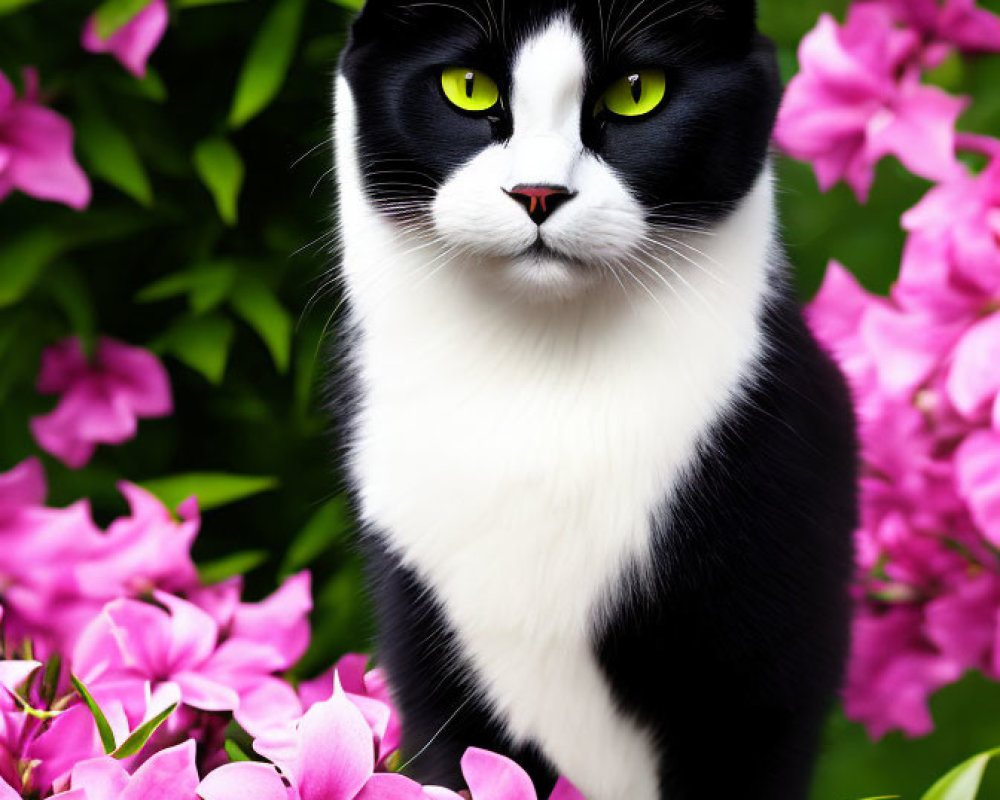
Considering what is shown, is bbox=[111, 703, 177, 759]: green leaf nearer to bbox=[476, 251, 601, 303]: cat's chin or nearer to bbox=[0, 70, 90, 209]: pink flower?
bbox=[476, 251, 601, 303]: cat's chin

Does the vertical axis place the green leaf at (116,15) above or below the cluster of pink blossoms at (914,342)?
above

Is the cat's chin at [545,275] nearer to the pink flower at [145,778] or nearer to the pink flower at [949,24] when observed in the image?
the pink flower at [145,778]

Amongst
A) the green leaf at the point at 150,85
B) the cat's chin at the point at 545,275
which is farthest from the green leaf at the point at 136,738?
the green leaf at the point at 150,85

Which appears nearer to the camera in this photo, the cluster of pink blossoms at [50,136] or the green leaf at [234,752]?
the green leaf at [234,752]

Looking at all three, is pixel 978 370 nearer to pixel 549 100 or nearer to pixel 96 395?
pixel 549 100

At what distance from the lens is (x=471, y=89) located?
710 millimetres

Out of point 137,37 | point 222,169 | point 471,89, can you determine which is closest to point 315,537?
point 222,169

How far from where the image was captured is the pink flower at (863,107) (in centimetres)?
96

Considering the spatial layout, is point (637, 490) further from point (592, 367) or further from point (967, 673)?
point (967, 673)

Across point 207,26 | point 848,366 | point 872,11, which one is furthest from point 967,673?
point 207,26

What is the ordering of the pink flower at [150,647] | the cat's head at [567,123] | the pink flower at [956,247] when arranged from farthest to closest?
the pink flower at [956,247] < the pink flower at [150,647] < the cat's head at [567,123]

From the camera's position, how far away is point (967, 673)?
1140 millimetres

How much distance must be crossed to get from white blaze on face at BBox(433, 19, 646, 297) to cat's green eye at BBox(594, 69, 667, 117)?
0.08 ft

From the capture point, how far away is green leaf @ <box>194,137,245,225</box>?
103cm
